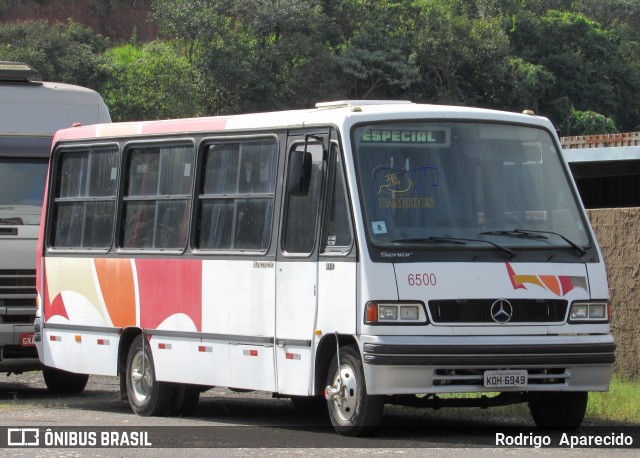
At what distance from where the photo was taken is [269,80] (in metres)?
63.1

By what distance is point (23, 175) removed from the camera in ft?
52.1

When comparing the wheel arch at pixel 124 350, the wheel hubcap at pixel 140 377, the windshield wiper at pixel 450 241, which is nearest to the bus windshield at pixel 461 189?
the windshield wiper at pixel 450 241

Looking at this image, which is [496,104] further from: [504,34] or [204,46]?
[204,46]

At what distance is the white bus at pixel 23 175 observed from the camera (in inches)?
607

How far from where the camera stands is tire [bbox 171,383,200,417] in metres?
12.9

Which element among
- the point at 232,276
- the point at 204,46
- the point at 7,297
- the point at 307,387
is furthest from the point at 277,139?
the point at 204,46

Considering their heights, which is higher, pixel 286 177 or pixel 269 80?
pixel 269 80

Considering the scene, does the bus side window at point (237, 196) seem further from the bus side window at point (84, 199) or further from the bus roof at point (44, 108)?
the bus roof at point (44, 108)

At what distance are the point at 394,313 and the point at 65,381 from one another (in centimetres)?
732

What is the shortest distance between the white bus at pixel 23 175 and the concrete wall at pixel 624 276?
6.37 meters

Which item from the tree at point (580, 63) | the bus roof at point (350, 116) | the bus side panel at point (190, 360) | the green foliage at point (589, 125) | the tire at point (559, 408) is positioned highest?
the tree at point (580, 63)

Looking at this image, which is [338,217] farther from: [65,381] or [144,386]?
[65,381]

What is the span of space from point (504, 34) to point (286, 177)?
65237 millimetres

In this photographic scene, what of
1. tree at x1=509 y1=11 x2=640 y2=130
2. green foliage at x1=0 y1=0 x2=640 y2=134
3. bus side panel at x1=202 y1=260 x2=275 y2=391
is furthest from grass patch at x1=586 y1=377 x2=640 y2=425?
tree at x1=509 y1=11 x2=640 y2=130
